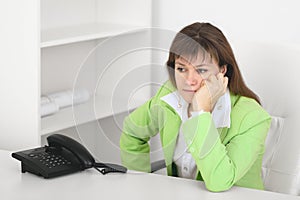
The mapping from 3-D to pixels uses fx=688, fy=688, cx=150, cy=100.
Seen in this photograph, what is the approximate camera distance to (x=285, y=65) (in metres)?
2.08

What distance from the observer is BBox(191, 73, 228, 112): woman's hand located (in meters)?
1.80

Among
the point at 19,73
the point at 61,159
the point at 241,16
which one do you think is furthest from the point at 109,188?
the point at 241,16

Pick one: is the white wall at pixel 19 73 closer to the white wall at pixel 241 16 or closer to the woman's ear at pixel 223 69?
the woman's ear at pixel 223 69

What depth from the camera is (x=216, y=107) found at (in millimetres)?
1894

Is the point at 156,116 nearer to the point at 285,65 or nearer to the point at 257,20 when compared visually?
the point at 285,65

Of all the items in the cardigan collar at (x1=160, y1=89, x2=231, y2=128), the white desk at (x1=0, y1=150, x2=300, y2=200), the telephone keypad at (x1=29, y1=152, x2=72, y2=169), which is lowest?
the white desk at (x1=0, y1=150, x2=300, y2=200)

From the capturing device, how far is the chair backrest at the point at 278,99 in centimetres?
207

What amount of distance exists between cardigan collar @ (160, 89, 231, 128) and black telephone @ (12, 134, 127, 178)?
219 mm

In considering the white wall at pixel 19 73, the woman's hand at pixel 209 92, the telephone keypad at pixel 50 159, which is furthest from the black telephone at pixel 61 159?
the white wall at pixel 19 73

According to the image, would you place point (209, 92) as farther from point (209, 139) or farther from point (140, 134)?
point (140, 134)

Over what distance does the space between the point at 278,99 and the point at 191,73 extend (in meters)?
0.48

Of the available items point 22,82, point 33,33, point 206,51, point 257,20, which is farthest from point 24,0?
point 257,20

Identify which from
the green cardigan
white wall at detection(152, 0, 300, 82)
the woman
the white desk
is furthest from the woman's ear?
white wall at detection(152, 0, 300, 82)

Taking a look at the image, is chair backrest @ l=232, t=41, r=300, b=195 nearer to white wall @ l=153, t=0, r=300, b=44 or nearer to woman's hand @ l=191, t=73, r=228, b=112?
woman's hand @ l=191, t=73, r=228, b=112
